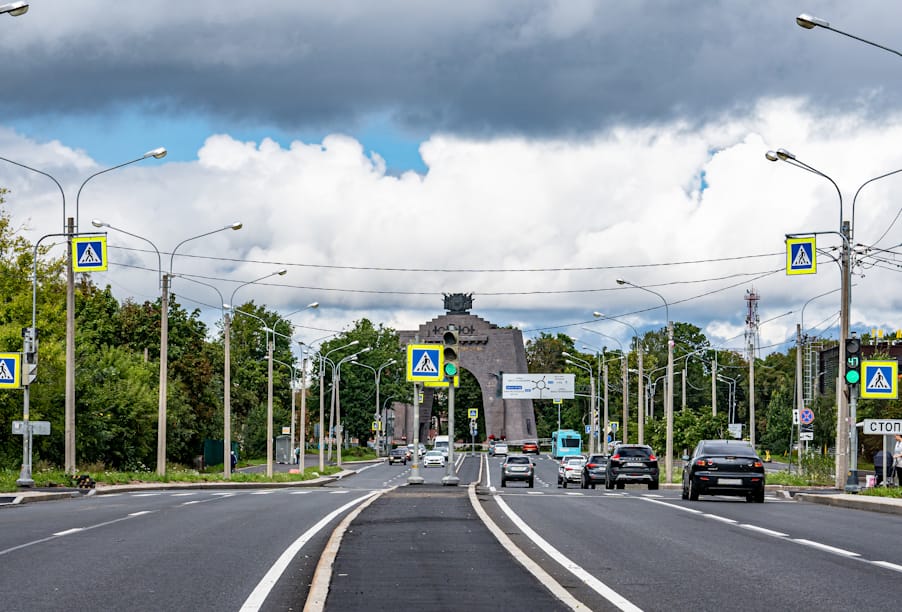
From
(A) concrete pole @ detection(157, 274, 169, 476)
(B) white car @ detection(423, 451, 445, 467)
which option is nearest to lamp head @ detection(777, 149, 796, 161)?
(A) concrete pole @ detection(157, 274, 169, 476)

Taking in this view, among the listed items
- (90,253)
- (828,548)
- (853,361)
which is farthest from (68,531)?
(853,361)

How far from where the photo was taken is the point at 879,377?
31844mm

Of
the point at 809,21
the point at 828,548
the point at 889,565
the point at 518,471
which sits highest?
the point at 809,21

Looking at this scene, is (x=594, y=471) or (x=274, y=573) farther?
(x=594, y=471)

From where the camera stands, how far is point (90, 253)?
115ft

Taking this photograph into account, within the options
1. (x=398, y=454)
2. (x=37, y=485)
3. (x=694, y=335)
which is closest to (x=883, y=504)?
(x=37, y=485)

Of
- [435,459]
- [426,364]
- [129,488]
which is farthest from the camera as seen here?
[435,459]

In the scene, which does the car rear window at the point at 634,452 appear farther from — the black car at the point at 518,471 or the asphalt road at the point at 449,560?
the asphalt road at the point at 449,560

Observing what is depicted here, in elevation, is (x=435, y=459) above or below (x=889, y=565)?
below

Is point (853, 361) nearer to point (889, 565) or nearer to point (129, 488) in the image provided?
point (889, 565)

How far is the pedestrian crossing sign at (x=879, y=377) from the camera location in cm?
3175

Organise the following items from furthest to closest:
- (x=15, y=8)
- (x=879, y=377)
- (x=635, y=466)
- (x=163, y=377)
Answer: (x=163, y=377) < (x=635, y=466) < (x=879, y=377) < (x=15, y=8)

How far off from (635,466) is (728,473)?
15.4 metres

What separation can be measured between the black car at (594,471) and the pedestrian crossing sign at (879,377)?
1767 cm
